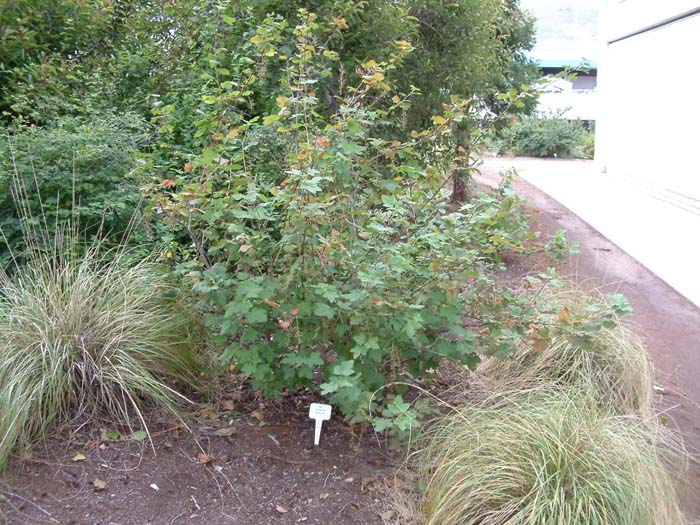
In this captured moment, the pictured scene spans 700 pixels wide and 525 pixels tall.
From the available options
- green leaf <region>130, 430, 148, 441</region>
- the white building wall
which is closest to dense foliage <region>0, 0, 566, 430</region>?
green leaf <region>130, 430, 148, 441</region>

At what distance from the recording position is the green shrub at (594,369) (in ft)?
14.0

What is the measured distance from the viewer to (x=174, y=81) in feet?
23.1

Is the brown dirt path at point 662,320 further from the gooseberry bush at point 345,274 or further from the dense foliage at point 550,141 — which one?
the dense foliage at point 550,141

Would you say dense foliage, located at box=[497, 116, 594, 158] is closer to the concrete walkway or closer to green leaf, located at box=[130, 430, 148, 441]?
the concrete walkway

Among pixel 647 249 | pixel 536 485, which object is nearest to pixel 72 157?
pixel 536 485

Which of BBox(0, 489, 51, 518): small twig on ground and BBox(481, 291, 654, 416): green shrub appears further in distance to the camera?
BBox(481, 291, 654, 416): green shrub

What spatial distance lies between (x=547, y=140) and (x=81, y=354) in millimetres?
23848

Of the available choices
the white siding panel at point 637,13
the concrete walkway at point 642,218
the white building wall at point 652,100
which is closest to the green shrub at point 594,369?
the concrete walkway at point 642,218

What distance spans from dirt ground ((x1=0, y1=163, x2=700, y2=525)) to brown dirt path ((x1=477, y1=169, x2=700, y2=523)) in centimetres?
11

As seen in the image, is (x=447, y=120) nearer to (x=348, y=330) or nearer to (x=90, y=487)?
(x=348, y=330)

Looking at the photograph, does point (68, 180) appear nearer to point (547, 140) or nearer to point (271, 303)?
point (271, 303)

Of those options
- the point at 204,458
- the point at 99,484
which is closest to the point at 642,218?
the point at 204,458

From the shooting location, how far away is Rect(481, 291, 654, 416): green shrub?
4273mm

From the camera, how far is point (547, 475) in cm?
303
